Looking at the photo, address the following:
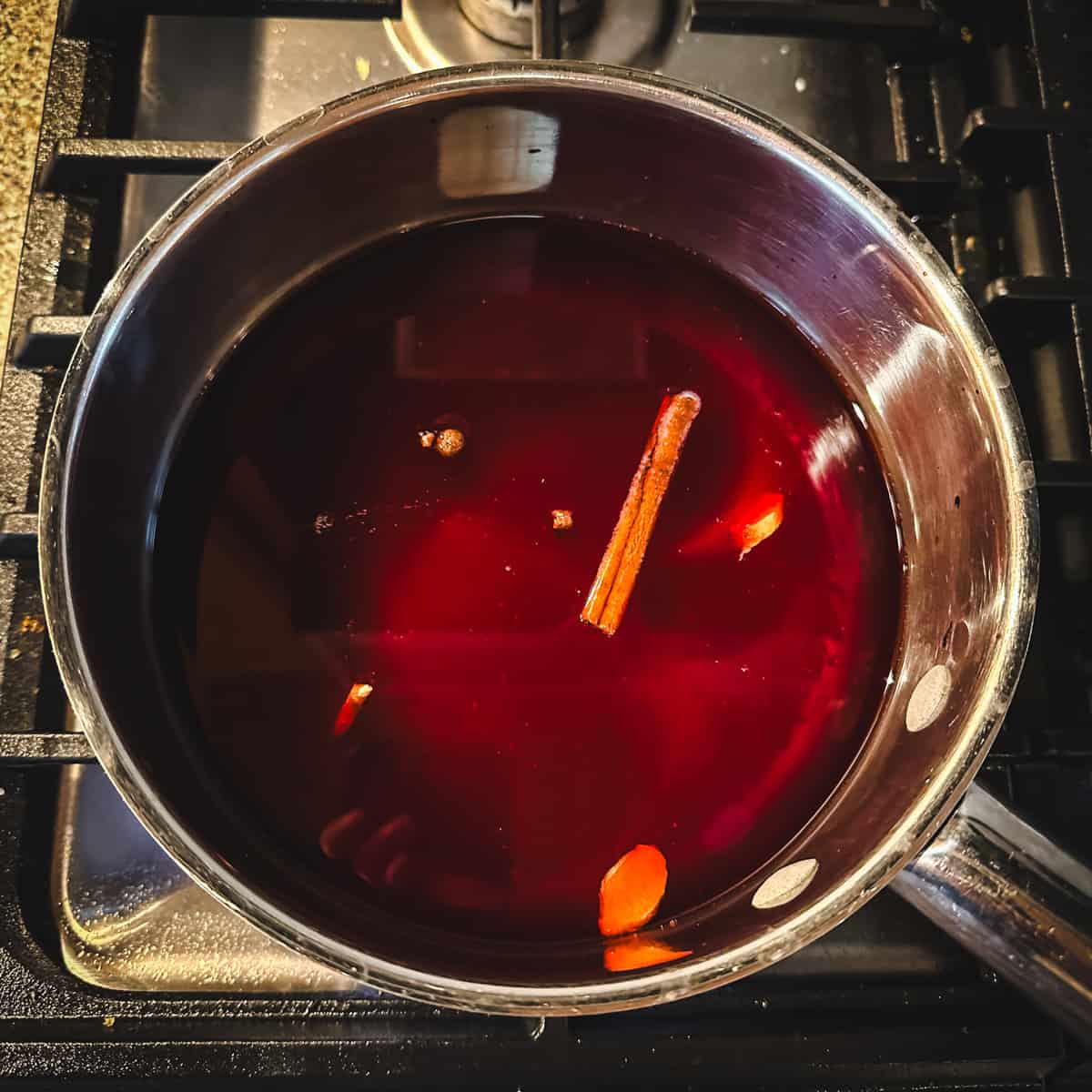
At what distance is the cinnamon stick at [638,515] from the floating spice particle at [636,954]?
18cm

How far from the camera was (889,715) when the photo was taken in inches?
22.5

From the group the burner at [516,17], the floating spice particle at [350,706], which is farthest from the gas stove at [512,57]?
the floating spice particle at [350,706]

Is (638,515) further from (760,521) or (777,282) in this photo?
(777,282)

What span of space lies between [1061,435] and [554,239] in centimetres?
37

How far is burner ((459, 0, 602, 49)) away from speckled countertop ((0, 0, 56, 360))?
324mm

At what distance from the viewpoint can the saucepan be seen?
0.45 meters

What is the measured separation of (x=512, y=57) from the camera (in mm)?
656

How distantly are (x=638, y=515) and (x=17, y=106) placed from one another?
0.56m

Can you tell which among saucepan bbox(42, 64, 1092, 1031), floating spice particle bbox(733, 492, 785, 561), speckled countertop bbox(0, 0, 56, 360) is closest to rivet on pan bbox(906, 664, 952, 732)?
saucepan bbox(42, 64, 1092, 1031)

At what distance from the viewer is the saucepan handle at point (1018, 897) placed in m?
0.51

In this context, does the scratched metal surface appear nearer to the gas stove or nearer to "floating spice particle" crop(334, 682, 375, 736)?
the gas stove

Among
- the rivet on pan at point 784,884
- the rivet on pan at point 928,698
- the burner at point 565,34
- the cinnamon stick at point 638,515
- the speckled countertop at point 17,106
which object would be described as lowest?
the rivet on pan at point 784,884

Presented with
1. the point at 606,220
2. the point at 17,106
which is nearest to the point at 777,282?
the point at 606,220

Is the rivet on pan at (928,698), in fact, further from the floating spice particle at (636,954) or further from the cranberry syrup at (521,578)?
the floating spice particle at (636,954)
